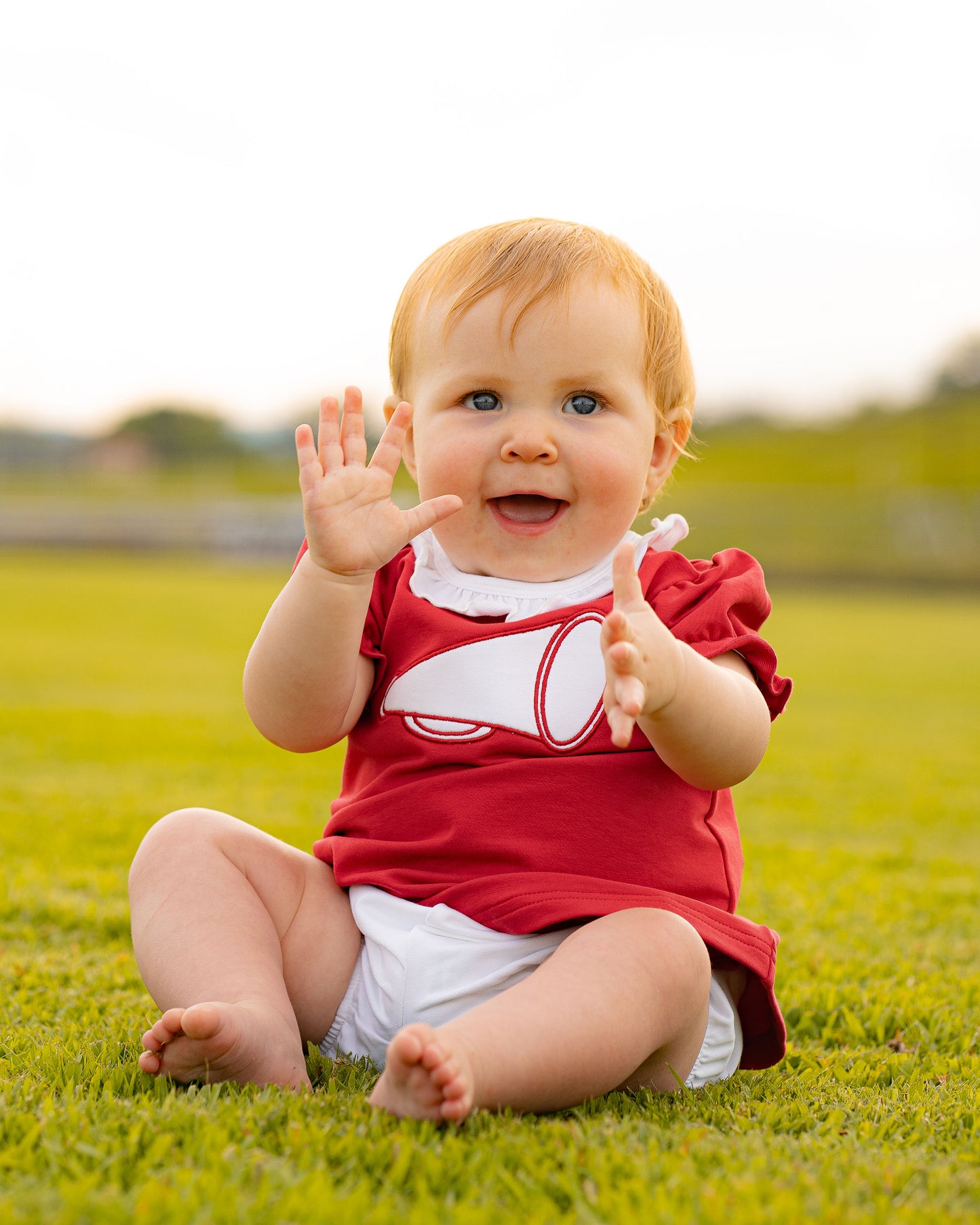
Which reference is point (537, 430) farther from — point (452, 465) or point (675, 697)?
point (675, 697)

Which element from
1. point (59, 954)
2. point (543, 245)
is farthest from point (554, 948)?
point (59, 954)

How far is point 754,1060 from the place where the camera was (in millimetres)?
1942

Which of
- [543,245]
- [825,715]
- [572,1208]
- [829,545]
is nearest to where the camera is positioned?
[572,1208]

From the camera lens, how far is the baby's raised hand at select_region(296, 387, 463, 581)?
1.71m

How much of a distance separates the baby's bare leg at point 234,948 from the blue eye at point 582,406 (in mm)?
782

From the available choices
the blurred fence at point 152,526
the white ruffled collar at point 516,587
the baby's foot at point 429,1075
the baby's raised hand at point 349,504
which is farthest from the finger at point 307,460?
the blurred fence at point 152,526

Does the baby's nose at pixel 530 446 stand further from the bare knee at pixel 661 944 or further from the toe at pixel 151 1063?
the toe at pixel 151 1063

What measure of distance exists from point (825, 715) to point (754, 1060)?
6232 mm

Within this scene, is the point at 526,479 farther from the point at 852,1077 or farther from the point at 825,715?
the point at 825,715

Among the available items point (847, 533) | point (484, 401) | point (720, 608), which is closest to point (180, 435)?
point (847, 533)

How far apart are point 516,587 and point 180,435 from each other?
54.2m

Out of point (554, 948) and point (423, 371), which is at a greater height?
point (423, 371)

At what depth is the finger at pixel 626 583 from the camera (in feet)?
5.18

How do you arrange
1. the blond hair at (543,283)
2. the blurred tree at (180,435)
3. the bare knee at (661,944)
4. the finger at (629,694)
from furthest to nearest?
the blurred tree at (180,435) → the blond hair at (543,283) → the bare knee at (661,944) → the finger at (629,694)
